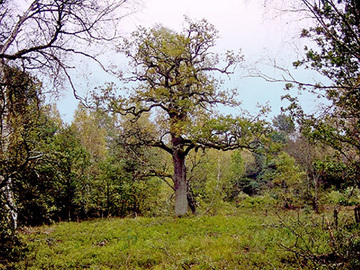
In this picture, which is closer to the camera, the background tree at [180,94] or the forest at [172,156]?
the forest at [172,156]

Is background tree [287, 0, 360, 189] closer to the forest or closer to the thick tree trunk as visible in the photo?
the forest

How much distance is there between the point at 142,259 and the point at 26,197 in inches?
140

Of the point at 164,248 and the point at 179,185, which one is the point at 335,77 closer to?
the point at 164,248

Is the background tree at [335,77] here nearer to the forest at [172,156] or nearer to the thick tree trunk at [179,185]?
the forest at [172,156]

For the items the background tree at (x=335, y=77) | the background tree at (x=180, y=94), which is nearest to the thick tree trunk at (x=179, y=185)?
the background tree at (x=180, y=94)

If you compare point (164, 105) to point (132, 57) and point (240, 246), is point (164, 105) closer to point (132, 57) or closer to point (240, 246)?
point (132, 57)

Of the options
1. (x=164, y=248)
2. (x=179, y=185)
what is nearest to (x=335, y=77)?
(x=164, y=248)

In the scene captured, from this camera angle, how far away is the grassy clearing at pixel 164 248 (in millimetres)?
5742

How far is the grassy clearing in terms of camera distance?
5.74 m

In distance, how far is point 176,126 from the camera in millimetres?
10914

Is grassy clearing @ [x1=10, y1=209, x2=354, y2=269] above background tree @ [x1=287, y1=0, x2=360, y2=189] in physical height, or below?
below

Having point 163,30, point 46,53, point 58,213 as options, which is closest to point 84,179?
point 58,213

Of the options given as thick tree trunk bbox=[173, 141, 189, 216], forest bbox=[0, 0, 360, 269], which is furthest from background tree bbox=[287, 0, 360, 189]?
thick tree trunk bbox=[173, 141, 189, 216]

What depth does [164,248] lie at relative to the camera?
554cm
